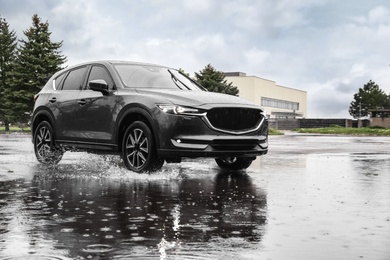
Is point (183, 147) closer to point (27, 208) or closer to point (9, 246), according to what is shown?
point (27, 208)

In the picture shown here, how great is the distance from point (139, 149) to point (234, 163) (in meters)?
2.29

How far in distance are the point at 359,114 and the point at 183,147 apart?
461ft

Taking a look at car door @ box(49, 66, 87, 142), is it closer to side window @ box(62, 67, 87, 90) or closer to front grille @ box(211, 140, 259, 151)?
side window @ box(62, 67, 87, 90)

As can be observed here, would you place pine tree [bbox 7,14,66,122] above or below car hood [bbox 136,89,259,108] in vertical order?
above

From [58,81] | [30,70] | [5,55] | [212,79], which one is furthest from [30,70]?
[58,81]

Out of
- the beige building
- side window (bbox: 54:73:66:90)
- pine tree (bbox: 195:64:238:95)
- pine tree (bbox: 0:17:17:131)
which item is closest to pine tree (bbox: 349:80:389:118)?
the beige building

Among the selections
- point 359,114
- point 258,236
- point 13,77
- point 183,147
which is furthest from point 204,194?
point 359,114

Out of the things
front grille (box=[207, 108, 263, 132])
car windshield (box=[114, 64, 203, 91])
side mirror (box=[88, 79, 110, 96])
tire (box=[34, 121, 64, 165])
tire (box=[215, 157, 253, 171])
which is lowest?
tire (box=[215, 157, 253, 171])

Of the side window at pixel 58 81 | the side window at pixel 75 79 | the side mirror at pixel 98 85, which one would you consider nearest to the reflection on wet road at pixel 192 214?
the side mirror at pixel 98 85

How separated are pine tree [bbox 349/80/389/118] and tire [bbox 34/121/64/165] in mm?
129512

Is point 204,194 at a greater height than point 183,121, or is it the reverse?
point 183,121

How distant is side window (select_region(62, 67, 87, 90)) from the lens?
1200cm

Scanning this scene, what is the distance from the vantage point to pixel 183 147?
31.9 ft

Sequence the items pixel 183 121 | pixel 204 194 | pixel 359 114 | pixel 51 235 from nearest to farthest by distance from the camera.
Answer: pixel 51 235 → pixel 204 194 → pixel 183 121 → pixel 359 114
